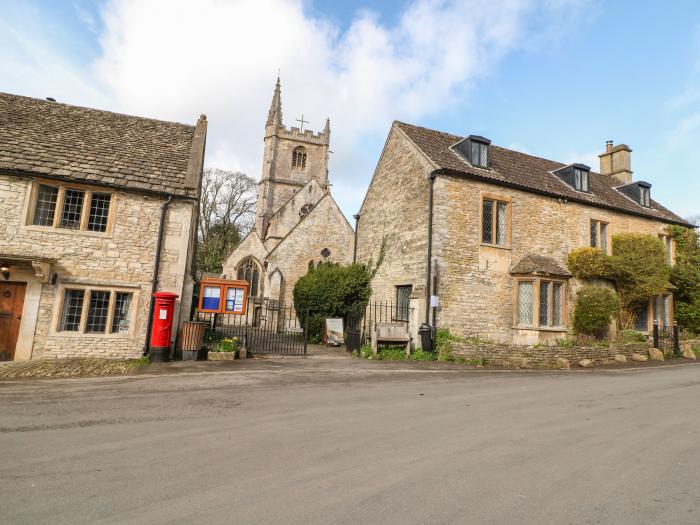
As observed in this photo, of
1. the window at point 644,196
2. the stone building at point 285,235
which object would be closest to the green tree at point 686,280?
the window at point 644,196

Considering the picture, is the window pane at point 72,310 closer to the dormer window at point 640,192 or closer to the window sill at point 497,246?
the window sill at point 497,246

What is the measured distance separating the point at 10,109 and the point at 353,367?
50.1ft

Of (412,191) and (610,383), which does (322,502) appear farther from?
(412,191)

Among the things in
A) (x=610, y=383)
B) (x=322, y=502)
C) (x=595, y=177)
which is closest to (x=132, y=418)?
(x=322, y=502)

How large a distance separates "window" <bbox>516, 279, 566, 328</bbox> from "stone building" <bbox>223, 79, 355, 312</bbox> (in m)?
15.0

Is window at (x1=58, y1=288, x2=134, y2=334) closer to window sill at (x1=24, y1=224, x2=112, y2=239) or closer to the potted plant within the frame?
Answer: window sill at (x1=24, y1=224, x2=112, y2=239)

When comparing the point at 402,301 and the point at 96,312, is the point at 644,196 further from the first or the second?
the point at 96,312

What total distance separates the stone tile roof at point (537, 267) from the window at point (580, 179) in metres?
5.12

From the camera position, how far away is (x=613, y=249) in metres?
19.1

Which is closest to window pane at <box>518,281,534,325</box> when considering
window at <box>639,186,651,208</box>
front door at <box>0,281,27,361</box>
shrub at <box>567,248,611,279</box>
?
shrub at <box>567,248,611,279</box>

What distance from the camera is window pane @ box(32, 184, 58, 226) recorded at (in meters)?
11.8

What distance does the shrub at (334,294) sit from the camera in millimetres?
19359

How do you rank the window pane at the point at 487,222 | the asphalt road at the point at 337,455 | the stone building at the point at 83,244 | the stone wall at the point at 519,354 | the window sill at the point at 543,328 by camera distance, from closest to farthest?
the asphalt road at the point at 337,455 → the stone building at the point at 83,244 → the stone wall at the point at 519,354 → the window sill at the point at 543,328 → the window pane at the point at 487,222

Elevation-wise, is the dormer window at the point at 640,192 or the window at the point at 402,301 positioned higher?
the dormer window at the point at 640,192
